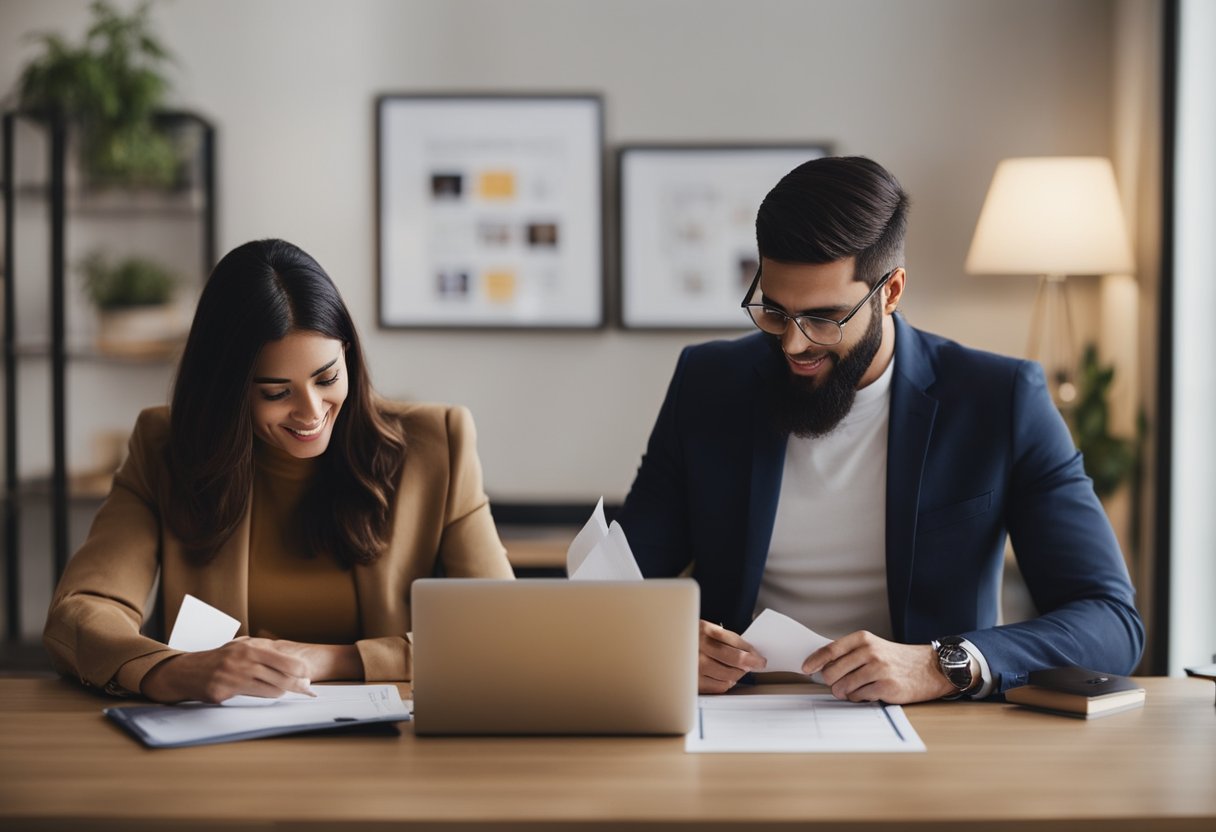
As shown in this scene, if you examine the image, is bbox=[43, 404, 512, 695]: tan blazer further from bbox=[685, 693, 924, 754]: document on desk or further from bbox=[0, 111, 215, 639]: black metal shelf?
bbox=[0, 111, 215, 639]: black metal shelf

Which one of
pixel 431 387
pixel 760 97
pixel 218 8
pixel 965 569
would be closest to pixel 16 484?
pixel 431 387

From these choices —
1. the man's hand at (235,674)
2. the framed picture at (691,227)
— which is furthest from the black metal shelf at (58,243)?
the man's hand at (235,674)

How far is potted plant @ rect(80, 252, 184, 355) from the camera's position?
11.4ft

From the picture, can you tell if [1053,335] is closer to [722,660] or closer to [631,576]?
[722,660]

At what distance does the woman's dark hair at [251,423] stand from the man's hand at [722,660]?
0.57 m

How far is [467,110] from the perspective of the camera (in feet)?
12.1

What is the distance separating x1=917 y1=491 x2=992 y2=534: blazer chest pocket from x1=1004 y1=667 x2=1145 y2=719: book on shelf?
0.33 metres

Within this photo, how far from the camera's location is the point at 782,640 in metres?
1.46

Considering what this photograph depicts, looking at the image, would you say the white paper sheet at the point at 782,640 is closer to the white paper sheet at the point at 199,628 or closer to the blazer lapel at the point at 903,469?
the blazer lapel at the point at 903,469

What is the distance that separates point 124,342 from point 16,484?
55 centimetres

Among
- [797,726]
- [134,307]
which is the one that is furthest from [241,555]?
[134,307]

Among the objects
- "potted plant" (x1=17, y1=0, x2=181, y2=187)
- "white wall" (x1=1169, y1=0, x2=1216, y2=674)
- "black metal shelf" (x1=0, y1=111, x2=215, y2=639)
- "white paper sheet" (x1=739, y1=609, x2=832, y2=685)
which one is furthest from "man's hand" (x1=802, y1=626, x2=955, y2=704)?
"potted plant" (x1=17, y1=0, x2=181, y2=187)

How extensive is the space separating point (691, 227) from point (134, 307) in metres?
1.67

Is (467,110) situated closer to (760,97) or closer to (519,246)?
(519,246)
